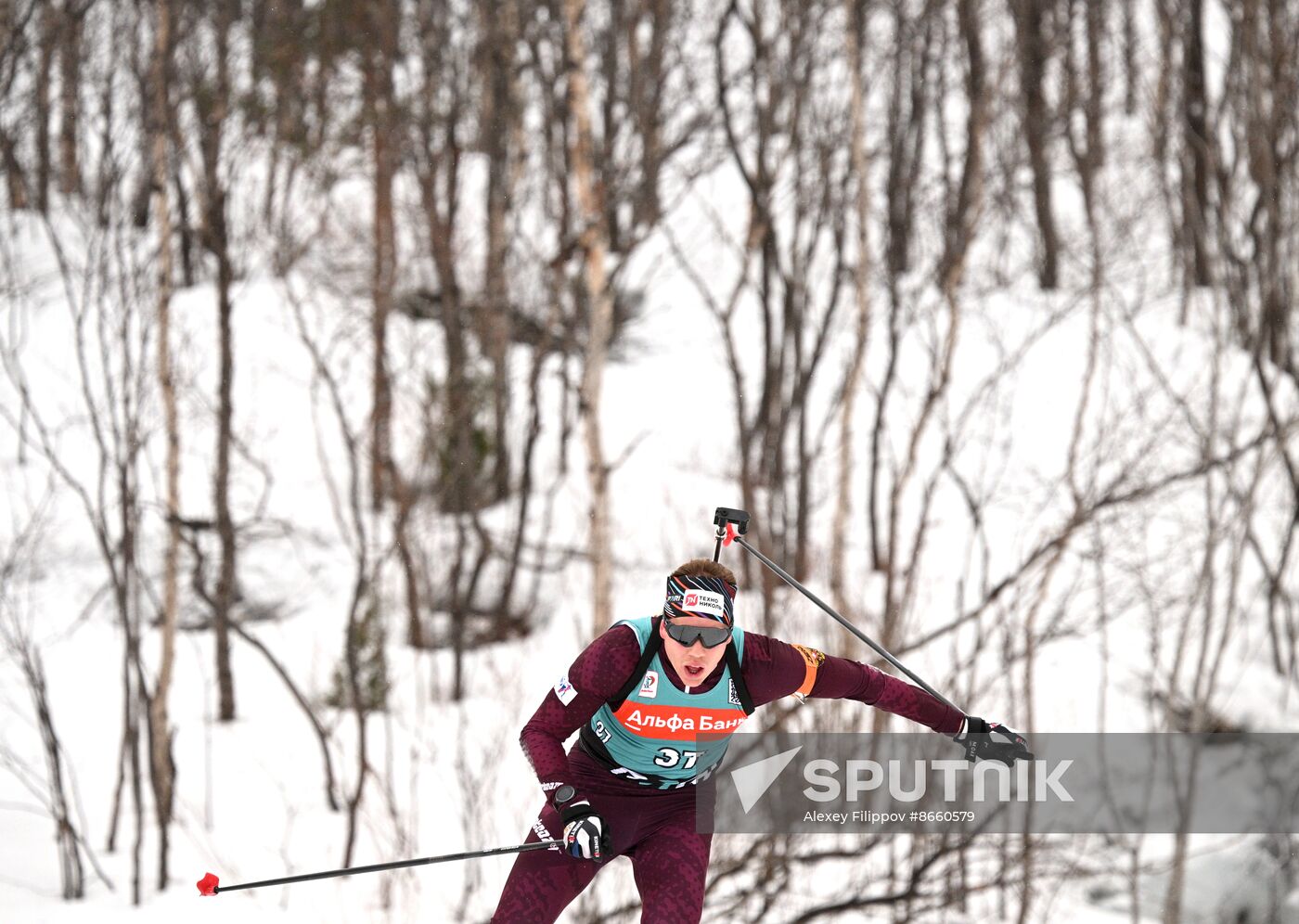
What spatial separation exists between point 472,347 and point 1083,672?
24.9 ft

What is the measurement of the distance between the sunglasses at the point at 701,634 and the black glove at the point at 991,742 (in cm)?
78

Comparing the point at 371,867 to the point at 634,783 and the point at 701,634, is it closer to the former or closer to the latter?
the point at 634,783

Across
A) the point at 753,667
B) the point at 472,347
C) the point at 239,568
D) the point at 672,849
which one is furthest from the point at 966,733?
the point at 472,347

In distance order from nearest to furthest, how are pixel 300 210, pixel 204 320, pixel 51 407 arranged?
1. pixel 51 407
2. pixel 204 320
3. pixel 300 210

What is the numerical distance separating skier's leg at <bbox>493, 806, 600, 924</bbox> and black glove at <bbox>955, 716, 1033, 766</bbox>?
3.89 feet

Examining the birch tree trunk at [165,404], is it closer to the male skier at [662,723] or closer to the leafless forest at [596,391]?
the leafless forest at [596,391]

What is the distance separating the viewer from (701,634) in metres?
3.39

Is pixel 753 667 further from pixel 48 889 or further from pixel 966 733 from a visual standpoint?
pixel 48 889

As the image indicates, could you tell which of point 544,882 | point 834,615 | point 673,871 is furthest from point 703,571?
point 544,882

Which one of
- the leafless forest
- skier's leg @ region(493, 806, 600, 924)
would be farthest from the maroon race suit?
the leafless forest

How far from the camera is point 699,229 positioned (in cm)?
1867

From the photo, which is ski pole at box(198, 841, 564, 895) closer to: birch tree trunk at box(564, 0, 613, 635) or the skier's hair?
the skier's hair

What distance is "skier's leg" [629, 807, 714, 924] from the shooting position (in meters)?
3.40

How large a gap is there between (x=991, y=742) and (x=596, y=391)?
4343 millimetres
